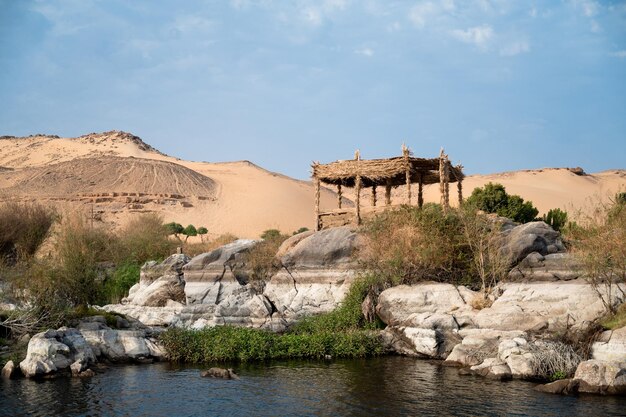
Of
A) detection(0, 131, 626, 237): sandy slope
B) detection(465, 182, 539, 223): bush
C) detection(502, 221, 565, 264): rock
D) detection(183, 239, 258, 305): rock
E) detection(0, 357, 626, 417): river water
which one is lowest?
detection(0, 357, 626, 417): river water

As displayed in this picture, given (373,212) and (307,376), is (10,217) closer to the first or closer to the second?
(373,212)

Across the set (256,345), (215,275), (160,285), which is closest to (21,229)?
(160,285)

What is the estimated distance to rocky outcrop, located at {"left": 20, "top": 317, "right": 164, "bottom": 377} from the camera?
48.6 feet

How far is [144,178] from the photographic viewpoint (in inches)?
2803

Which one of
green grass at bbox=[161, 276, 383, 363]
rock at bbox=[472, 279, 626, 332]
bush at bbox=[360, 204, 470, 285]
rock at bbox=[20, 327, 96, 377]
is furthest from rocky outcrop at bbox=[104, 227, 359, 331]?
rock at bbox=[472, 279, 626, 332]

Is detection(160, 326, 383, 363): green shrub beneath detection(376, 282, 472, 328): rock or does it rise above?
beneath

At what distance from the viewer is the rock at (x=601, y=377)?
1288cm

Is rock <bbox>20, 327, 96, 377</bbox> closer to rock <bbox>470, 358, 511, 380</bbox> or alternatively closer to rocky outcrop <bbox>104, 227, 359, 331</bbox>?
rocky outcrop <bbox>104, 227, 359, 331</bbox>

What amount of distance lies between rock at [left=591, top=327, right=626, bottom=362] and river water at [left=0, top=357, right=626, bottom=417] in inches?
73.4

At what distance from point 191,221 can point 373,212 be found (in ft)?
132

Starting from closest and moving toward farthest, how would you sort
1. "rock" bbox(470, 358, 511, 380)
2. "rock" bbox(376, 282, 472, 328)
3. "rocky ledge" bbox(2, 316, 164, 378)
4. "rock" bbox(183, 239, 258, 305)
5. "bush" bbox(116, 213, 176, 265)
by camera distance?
"rock" bbox(470, 358, 511, 380) → "rocky ledge" bbox(2, 316, 164, 378) → "rock" bbox(376, 282, 472, 328) → "rock" bbox(183, 239, 258, 305) → "bush" bbox(116, 213, 176, 265)

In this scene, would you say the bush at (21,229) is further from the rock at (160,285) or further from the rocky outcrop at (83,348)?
the rocky outcrop at (83,348)

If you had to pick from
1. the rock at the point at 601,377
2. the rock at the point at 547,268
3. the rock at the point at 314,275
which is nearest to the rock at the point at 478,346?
the rock at the point at 601,377

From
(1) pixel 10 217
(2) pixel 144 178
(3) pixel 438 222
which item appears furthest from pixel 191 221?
(3) pixel 438 222
